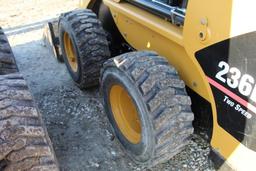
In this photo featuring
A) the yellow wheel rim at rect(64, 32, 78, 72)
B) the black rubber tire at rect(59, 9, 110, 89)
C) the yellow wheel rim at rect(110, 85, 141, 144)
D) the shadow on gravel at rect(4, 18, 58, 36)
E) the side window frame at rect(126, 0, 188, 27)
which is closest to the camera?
the side window frame at rect(126, 0, 188, 27)

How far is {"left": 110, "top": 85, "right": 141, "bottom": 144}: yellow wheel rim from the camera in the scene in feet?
9.49

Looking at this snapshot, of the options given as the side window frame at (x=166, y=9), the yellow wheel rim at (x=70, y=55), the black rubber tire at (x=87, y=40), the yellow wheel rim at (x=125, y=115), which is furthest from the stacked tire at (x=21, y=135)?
the yellow wheel rim at (x=70, y=55)

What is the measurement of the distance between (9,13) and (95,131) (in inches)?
180

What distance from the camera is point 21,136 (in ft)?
6.42

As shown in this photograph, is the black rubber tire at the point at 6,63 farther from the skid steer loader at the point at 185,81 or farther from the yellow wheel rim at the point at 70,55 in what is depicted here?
the yellow wheel rim at the point at 70,55

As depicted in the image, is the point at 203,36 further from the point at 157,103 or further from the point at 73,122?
the point at 73,122

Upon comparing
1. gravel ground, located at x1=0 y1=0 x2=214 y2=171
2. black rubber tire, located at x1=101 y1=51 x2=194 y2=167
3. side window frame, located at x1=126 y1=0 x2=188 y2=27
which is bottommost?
gravel ground, located at x1=0 y1=0 x2=214 y2=171

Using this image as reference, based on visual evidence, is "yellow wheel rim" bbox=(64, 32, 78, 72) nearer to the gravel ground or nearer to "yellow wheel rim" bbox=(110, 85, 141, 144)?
the gravel ground

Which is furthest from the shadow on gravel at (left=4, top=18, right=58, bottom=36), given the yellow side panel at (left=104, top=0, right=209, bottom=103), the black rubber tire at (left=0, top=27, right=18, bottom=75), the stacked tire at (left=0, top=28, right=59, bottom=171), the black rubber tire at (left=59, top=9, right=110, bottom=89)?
the stacked tire at (left=0, top=28, right=59, bottom=171)

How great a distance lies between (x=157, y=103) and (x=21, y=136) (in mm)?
841

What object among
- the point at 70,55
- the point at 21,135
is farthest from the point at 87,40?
the point at 21,135

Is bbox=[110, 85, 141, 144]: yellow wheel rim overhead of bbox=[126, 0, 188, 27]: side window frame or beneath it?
beneath

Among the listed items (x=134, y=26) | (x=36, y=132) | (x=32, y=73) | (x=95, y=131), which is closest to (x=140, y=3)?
(x=134, y=26)

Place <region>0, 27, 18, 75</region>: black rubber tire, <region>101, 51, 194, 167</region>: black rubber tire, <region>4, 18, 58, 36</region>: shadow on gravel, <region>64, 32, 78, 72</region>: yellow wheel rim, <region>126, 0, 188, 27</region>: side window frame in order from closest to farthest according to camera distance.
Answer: <region>101, 51, 194, 167</region>: black rubber tire → <region>126, 0, 188, 27</region>: side window frame → <region>0, 27, 18, 75</region>: black rubber tire → <region>64, 32, 78, 72</region>: yellow wheel rim → <region>4, 18, 58, 36</region>: shadow on gravel
